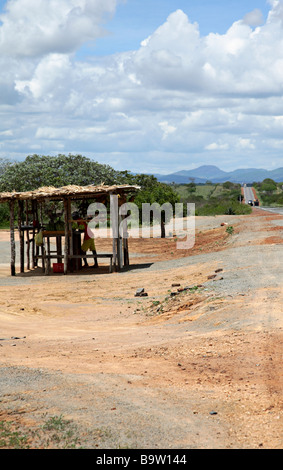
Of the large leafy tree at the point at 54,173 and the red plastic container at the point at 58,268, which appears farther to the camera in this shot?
the large leafy tree at the point at 54,173

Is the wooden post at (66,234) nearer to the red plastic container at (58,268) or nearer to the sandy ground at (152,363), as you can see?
the red plastic container at (58,268)

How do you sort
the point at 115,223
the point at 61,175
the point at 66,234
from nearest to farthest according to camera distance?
the point at 115,223 < the point at 66,234 < the point at 61,175

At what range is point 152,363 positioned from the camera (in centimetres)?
→ 668

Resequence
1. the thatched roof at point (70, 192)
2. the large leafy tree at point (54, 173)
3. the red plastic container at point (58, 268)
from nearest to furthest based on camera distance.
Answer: the thatched roof at point (70, 192) < the red plastic container at point (58, 268) < the large leafy tree at point (54, 173)

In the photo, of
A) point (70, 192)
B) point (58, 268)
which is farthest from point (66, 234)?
point (70, 192)

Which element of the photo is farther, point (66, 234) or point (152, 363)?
point (66, 234)

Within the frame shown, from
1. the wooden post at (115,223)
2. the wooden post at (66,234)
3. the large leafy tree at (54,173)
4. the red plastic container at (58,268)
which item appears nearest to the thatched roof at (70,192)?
the wooden post at (115,223)

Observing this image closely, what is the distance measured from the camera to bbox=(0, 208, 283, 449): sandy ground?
4.68 metres

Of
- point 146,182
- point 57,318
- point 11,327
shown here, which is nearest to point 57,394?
point 11,327

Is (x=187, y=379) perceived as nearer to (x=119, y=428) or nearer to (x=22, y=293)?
(x=119, y=428)

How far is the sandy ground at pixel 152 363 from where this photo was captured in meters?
4.68

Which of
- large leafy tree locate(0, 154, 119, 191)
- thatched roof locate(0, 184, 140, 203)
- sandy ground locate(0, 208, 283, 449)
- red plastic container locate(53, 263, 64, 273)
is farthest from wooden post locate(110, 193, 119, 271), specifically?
large leafy tree locate(0, 154, 119, 191)

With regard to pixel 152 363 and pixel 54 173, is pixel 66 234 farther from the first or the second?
pixel 54 173

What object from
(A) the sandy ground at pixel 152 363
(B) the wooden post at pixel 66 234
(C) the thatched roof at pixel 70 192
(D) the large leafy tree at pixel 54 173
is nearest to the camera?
(A) the sandy ground at pixel 152 363
